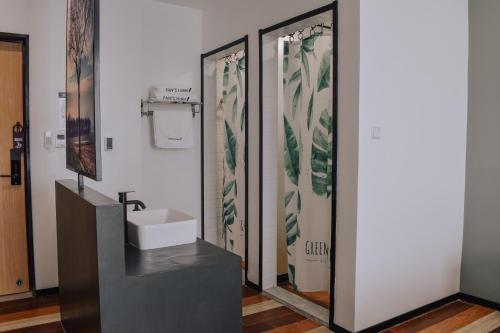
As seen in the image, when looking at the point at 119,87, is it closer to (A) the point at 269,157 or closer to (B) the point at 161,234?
(A) the point at 269,157

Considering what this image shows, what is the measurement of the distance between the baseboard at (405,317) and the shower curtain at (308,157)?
62 cm

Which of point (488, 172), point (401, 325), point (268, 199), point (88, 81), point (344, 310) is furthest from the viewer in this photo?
point (268, 199)

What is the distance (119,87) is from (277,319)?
7.56ft

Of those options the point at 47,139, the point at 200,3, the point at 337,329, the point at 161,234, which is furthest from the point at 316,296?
the point at 200,3

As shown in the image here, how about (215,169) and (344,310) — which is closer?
(344,310)

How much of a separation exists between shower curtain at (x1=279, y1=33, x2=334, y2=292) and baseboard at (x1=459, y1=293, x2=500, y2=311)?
1105 millimetres

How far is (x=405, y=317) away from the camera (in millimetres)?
2918

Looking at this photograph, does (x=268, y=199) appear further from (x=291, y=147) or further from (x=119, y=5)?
(x=119, y=5)

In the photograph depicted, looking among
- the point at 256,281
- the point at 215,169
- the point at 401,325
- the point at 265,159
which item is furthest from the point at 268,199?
the point at 401,325

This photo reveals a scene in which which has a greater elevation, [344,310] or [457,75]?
[457,75]

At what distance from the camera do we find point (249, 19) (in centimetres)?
345

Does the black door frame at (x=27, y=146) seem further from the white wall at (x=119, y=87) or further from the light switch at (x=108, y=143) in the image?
the light switch at (x=108, y=143)

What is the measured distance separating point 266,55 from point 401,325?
7.31 ft

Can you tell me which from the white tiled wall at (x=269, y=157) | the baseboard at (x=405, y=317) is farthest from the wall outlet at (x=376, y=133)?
the baseboard at (x=405, y=317)
